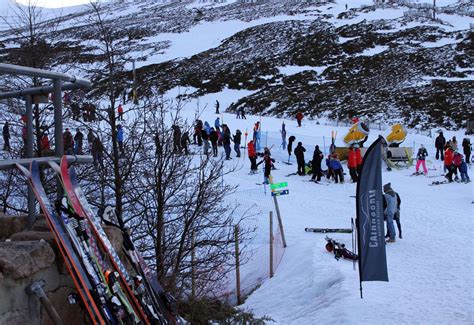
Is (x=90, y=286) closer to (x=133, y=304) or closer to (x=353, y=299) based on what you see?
(x=133, y=304)

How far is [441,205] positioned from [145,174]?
11634 mm

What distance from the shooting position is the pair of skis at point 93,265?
9.96ft

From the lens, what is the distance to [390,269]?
36.4 ft

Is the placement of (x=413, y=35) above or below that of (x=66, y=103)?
above

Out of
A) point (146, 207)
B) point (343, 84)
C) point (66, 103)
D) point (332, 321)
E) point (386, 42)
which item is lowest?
point (332, 321)

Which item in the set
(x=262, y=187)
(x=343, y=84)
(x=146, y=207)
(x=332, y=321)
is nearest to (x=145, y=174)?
(x=146, y=207)

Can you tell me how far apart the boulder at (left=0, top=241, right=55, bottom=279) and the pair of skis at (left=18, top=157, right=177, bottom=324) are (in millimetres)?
133

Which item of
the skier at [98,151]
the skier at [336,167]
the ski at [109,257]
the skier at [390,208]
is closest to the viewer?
Result: the ski at [109,257]

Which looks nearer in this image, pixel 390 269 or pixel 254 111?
pixel 390 269

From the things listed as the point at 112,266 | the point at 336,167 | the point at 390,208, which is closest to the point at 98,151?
the point at 112,266

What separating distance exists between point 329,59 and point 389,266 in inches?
2201

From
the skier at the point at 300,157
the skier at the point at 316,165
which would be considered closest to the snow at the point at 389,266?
the skier at the point at 316,165

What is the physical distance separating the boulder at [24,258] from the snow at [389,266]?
6384mm

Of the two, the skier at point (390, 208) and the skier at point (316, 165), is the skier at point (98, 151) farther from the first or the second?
the skier at point (316, 165)
